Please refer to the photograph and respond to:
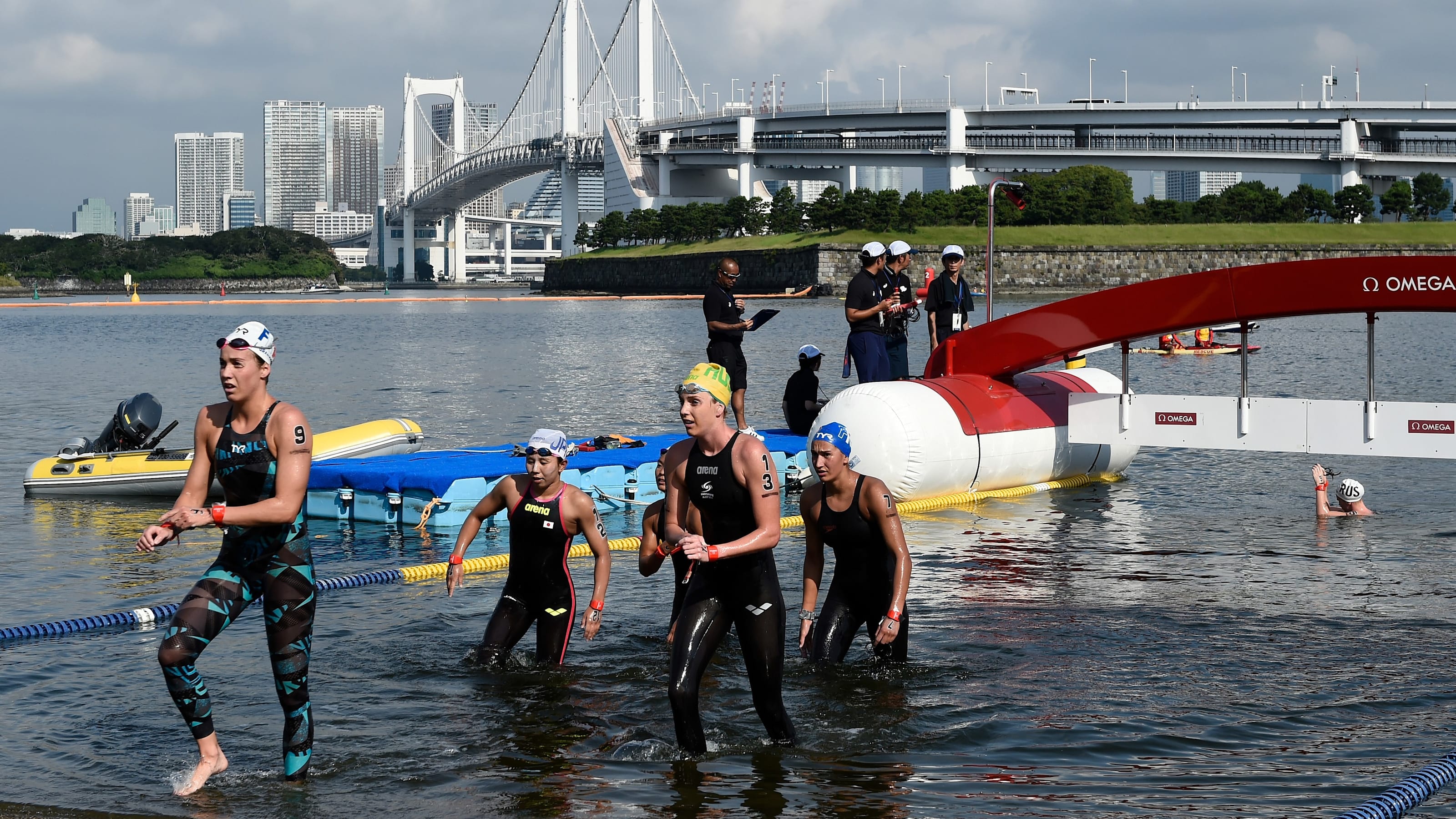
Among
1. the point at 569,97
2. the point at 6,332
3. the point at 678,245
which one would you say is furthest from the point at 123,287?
the point at 6,332

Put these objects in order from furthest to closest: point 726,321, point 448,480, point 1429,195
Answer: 1. point 1429,195
2. point 726,321
3. point 448,480

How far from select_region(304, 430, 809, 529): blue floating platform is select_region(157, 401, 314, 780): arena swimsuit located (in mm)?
7260

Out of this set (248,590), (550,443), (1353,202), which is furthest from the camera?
(1353,202)

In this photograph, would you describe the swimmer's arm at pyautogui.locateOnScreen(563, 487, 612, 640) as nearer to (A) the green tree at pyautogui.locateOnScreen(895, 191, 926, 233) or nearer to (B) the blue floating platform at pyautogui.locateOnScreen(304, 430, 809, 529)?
(B) the blue floating platform at pyautogui.locateOnScreen(304, 430, 809, 529)

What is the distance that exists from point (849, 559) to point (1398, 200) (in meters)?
104

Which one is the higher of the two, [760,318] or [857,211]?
[857,211]

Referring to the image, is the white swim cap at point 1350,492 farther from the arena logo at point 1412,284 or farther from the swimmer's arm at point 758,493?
the swimmer's arm at point 758,493

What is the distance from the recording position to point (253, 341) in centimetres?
631

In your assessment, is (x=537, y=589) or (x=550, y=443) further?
(x=537, y=589)

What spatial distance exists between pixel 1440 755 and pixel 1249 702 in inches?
43.8

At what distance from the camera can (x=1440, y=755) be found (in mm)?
7207

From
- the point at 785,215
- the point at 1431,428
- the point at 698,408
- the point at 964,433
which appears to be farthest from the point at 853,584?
the point at 785,215

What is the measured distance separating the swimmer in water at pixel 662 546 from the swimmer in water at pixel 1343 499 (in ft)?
27.8

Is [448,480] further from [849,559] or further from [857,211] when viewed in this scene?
[857,211]
